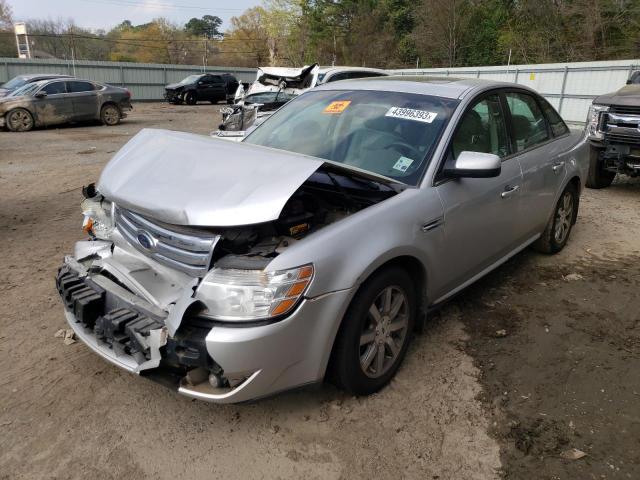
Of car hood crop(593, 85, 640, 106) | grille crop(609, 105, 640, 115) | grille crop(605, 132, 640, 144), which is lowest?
grille crop(605, 132, 640, 144)

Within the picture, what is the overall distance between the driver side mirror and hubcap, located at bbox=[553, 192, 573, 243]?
7.15 ft

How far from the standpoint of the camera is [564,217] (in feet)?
17.1

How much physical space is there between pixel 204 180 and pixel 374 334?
4.07 ft

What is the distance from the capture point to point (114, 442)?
8.54 feet

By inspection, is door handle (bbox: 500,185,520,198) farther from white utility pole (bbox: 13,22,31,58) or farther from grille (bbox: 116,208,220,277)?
white utility pole (bbox: 13,22,31,58)

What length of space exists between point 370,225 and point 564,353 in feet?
5.72

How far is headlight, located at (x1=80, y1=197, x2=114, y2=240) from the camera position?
11.0 feet

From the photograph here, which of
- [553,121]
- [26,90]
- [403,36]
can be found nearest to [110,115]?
[26,90]

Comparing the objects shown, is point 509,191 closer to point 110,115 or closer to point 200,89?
point 110,115

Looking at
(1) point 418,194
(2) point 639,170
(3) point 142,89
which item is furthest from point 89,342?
(3) point 142,89

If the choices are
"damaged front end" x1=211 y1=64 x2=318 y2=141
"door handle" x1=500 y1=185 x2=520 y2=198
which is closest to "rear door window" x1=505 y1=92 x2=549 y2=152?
A: "door handle" x1=500 y1=185 x2=520 y2=198

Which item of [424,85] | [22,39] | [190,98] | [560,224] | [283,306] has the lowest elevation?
[190,98]

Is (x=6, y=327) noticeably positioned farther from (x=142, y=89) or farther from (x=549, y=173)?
(x=142, y=89)

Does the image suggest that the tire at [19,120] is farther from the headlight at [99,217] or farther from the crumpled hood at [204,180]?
the crumpled hood at [204,180]
